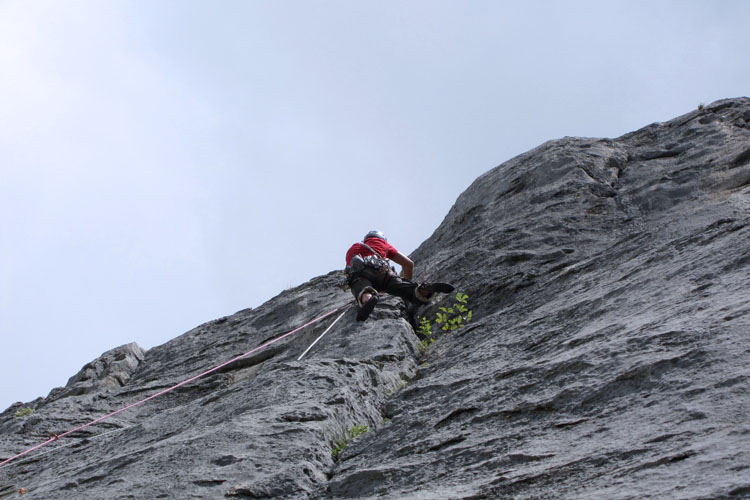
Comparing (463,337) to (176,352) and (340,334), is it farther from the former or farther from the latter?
(176,352)

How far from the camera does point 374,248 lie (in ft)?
34.4

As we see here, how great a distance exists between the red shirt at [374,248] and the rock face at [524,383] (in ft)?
1.82

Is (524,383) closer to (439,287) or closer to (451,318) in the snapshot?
(451,318)

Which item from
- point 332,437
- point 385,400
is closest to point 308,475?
point 332,437

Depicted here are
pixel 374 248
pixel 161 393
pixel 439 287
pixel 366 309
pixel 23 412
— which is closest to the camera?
pixel 366 309

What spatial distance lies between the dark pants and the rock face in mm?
351

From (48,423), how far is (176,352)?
10.7 feet

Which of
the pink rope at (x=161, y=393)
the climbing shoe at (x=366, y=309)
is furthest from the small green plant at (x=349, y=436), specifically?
the pink rope at (x=161, y=393)

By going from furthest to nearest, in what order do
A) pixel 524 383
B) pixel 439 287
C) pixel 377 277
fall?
pixel 377 277
pixel 439 287
pixel 524 383

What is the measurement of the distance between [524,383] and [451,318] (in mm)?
2965

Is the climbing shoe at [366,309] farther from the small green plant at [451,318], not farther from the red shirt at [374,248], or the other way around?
the red shirt at [374,248]

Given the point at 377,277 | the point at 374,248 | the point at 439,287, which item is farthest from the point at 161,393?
the point at 439,287

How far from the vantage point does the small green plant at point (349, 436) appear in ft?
18.3

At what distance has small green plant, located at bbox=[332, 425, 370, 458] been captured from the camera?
558 centimetres
